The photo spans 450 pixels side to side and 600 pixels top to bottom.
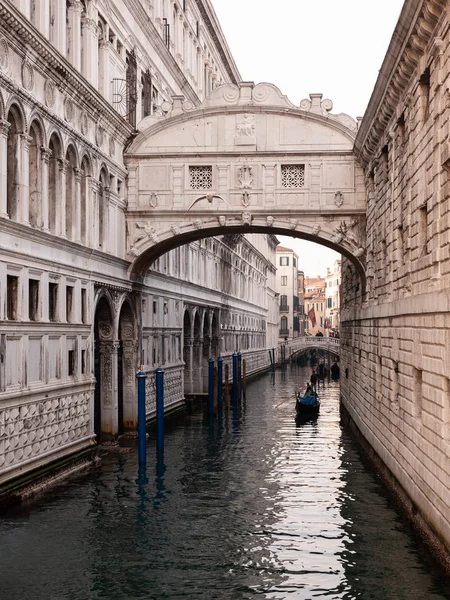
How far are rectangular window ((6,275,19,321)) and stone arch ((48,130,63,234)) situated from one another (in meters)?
2.57

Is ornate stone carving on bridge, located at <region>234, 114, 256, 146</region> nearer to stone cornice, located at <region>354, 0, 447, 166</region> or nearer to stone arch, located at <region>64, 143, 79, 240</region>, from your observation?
stone cornice, located at <region>354, 0, 447, 166</region>

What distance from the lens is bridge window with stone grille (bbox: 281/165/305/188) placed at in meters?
23.9

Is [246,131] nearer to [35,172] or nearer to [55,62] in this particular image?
[55,62]

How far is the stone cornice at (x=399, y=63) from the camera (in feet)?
42.7

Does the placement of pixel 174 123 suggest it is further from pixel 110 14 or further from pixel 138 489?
pixel 138 489

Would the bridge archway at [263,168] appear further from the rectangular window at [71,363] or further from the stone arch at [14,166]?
the stone arch at [14,166]

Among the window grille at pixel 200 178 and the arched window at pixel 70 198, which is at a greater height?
the window grille at pixel 200 178

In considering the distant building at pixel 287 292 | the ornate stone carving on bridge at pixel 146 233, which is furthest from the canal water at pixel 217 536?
the distant building at pixel 287 292

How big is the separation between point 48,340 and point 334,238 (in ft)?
30.3

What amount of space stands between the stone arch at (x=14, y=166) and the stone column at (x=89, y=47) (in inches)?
201

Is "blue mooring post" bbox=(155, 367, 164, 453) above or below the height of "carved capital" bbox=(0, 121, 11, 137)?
below

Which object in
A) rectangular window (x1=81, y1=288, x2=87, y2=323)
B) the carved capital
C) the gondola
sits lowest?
the gondola

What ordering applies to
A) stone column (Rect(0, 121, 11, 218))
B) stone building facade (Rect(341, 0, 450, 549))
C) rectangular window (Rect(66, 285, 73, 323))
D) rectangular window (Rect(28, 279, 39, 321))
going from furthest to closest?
1. rectangular window (Rect(66, 285, 73, 323))
2. rectangular window (Rect(28, 279, 39, 321))
3. stone column (Rect(0, 121, 11, 218))
4. stone building facade (Rect(341, 0, 450, 549))

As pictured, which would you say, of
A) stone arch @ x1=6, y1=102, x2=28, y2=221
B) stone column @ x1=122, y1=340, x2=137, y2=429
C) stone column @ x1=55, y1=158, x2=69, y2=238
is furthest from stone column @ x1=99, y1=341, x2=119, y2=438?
stone arch @ x1=6, y1=102, x2=28, y2=221
